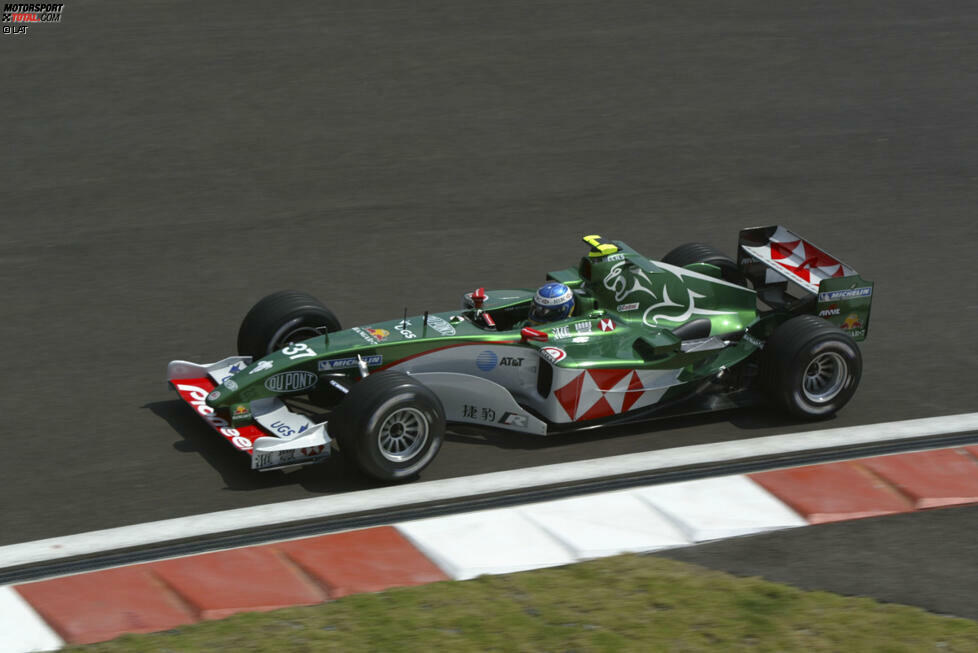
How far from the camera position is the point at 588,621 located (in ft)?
22.3

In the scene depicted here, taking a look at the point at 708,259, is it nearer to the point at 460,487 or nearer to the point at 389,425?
the point at 460,487

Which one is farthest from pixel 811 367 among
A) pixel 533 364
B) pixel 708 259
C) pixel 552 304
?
pixel 533 364

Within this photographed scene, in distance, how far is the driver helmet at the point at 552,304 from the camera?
369 inches

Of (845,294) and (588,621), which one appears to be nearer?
(588,621)

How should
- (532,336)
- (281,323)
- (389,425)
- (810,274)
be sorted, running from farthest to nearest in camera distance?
(810,274)
(281,323)
(532,336)
(389,425)

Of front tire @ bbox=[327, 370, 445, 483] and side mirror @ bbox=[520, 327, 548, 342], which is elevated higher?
side mirror @ bbox=[520, 327, 548, 342]

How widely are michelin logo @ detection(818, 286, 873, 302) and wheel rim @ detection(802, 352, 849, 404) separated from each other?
1.77ft

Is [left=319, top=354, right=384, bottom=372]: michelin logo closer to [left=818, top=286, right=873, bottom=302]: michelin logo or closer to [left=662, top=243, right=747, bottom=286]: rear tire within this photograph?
[left=662, top=243, right=747, bottom=286]: rear tire

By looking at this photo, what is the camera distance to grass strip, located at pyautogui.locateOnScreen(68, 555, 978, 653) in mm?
6590

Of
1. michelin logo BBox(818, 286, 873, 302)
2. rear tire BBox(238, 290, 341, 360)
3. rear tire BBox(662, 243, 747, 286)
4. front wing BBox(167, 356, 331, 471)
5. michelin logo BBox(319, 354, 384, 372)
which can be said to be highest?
rear tire BBox(662, 243, 747, 286)

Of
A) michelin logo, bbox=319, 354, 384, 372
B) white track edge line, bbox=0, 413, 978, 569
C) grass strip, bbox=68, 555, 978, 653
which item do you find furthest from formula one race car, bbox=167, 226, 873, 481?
grass strip, bbox=68, 555, 978, 653

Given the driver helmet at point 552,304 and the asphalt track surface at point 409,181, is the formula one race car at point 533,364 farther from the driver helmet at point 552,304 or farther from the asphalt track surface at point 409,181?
the asphalt track surface at point 409,181

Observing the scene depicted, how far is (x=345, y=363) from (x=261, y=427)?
767 millimetres

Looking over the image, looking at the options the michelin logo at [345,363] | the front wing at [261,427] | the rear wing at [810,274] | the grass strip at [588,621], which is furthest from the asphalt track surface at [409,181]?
the grass strip at [588,621]
